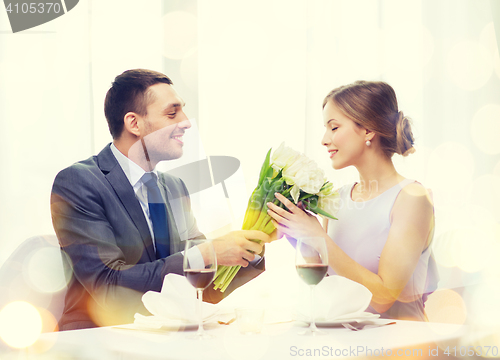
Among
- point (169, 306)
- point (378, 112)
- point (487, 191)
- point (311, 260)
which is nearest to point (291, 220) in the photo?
point (311, 260)

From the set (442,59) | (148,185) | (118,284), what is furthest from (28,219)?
(442,59)

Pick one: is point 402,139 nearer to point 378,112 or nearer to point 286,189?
point 378,112

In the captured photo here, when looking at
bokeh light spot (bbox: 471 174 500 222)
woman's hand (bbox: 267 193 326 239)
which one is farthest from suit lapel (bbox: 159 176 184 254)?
bokeh light spot (bbox: 471 174 500 222)

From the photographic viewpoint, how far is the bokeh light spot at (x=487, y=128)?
8.48 ft

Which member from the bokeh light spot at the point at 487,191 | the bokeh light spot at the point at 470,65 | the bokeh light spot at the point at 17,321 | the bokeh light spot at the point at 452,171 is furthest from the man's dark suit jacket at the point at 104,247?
the bokeh light spot at the point at 470,65

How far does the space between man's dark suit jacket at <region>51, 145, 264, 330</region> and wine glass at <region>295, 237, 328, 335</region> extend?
23.8 inches

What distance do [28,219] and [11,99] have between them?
64cm

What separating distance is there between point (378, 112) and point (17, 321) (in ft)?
5.18

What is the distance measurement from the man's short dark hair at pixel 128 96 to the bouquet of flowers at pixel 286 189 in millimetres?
939

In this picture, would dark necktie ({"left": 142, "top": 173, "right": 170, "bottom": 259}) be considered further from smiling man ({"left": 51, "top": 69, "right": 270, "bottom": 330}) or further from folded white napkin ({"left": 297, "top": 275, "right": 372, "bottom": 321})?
folded white napkin ({"left": 297, "top": 275, "right": 372, "bottom": 321})

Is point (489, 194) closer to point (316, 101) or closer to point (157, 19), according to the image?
point (316, 101)

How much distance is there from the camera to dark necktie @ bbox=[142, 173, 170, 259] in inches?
70.5

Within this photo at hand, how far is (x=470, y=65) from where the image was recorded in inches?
104

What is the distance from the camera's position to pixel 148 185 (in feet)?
6.22
